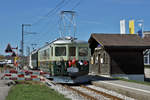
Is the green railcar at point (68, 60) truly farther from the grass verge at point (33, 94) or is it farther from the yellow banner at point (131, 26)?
the yellow banner at point (131, 26)

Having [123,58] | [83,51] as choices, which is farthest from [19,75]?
[123,58]

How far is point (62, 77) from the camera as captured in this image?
51.7 feet

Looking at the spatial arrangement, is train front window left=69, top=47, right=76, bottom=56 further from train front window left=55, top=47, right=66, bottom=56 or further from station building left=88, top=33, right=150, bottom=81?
station building left=88, top=33, right=150, bottom=81

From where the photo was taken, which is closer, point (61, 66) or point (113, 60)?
point (61, 66)

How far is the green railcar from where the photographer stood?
15.5 metres

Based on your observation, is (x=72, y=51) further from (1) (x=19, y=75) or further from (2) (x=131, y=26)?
(2) (x=131, y=26)

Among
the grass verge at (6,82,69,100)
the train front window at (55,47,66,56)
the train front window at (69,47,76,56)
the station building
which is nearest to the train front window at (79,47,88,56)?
the train front window at (69,47,76,56)

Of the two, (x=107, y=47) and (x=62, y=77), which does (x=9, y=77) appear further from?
(x=107, y=47)

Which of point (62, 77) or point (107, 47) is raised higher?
point (107, 47)

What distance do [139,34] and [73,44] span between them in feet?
39.3

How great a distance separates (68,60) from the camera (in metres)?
15.7

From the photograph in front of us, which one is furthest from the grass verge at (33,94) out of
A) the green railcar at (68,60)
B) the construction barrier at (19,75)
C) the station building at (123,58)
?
the station building at (123,58)

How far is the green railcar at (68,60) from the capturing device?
50.9ft

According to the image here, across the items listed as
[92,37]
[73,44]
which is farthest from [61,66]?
[92,37]
